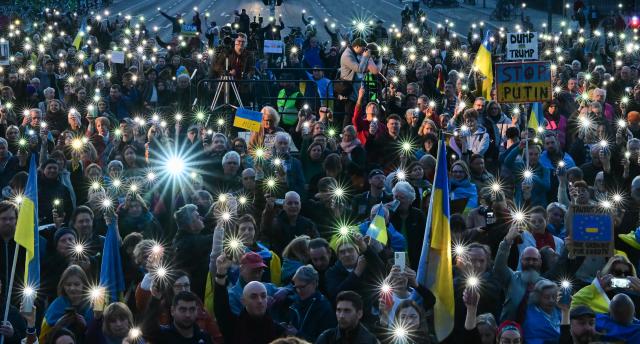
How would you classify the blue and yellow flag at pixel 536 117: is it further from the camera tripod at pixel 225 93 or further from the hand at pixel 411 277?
the hand at pixel 411 277

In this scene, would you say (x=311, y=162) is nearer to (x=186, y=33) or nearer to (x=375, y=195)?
(x=375, y=195)

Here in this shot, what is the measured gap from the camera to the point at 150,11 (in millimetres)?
61500

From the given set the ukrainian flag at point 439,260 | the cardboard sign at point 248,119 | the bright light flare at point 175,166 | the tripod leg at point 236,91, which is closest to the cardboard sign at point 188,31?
the tripod leg at point 236,91

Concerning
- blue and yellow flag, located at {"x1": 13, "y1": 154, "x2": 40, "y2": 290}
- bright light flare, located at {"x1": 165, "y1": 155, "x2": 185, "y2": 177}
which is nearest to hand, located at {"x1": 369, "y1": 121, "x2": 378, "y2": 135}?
bright light flare, located at {"x1": 165, "y1": 155, "x2": 185, "y2": 177}

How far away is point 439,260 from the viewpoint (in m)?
9.66

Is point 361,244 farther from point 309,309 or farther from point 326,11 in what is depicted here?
point 326,11

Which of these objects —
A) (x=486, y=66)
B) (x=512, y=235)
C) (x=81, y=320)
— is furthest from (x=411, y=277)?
(x=486, y=66)

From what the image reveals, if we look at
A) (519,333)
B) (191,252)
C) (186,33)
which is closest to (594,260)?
(519,333)

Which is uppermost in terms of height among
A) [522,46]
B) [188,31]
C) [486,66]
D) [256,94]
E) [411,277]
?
[188,31]

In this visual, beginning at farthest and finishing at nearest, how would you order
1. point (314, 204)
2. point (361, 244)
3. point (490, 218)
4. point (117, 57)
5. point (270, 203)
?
point (117, 57) → point (314, 204) → point (270, 203) → point (490, 218) → point (361, 244)

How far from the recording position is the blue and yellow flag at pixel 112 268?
990 centimetres

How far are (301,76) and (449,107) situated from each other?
5.16 meters

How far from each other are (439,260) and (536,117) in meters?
7.87

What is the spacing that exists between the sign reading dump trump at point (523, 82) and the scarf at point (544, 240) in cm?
417
